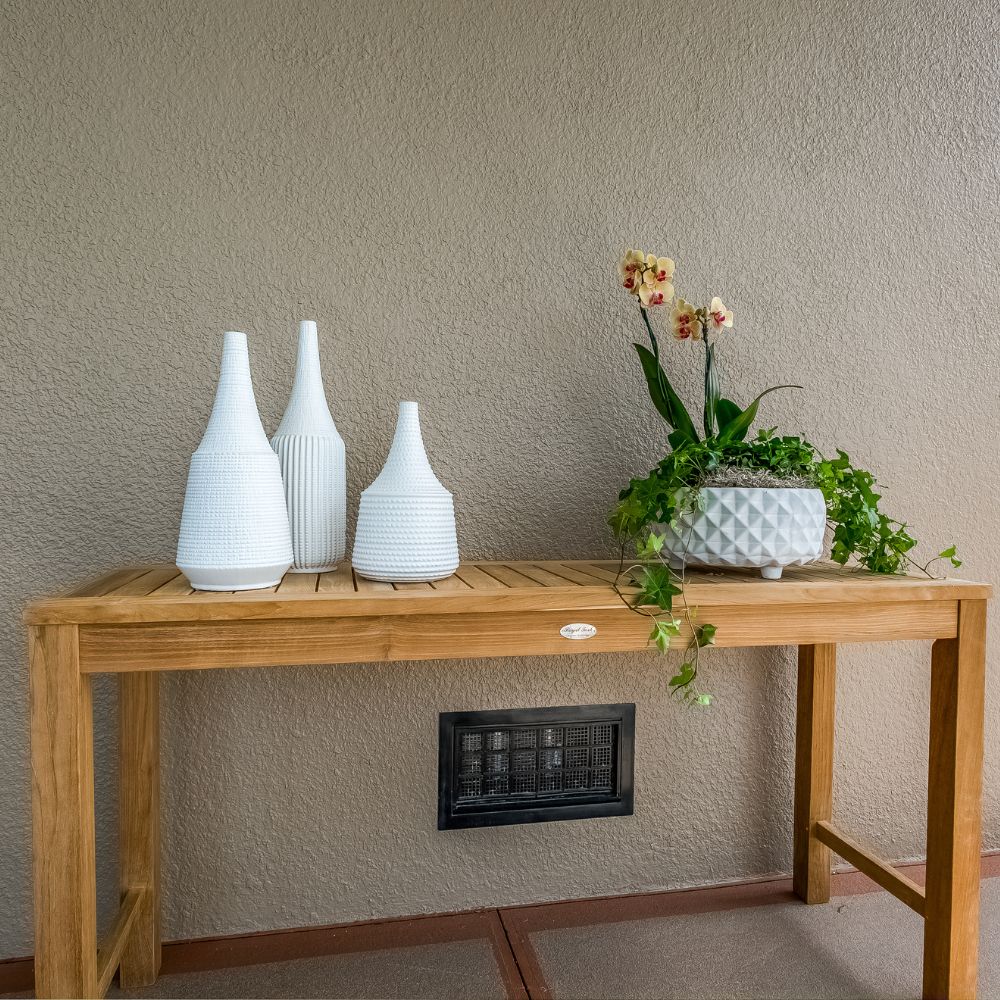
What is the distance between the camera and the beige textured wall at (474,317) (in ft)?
3.79

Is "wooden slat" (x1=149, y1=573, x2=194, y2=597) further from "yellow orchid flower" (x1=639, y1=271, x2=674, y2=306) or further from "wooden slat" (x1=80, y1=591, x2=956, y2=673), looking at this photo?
"yellow orchid flower" (x1=639, y1=271, x2=674, y2=306)

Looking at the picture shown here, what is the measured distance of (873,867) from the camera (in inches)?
46.9

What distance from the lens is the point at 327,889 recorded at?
4.14 feet

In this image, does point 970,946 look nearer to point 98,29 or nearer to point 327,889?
point 327,889

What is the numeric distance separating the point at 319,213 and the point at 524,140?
0.37 metres

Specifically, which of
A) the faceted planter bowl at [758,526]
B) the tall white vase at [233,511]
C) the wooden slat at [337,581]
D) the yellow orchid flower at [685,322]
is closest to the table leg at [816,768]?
the faceted planter bowl at [758,526]

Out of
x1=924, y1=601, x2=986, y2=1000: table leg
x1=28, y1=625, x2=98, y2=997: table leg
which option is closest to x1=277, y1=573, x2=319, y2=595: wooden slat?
Result: x1=28, y1=625, x2=98, y2=997: table leg

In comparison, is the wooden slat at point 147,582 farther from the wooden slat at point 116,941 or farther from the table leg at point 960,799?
the table leg at point 960,799

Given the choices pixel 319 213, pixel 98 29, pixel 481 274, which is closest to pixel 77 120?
pixel 98 29

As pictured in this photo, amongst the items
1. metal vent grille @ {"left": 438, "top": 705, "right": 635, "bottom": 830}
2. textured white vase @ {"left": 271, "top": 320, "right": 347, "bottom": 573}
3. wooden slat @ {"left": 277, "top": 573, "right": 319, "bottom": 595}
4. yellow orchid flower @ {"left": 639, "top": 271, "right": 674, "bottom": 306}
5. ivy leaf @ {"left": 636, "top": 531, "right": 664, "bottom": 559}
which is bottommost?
metal vent grille @ {"left": 438, "top": 705, "right": 635, "bottom": 830}

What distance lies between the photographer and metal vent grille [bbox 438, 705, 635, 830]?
1295mm

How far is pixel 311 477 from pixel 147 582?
25 centimetres

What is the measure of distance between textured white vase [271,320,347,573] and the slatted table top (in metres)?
0.03

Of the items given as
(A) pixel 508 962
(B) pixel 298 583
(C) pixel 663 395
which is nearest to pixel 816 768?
(A) pixel 508 962
